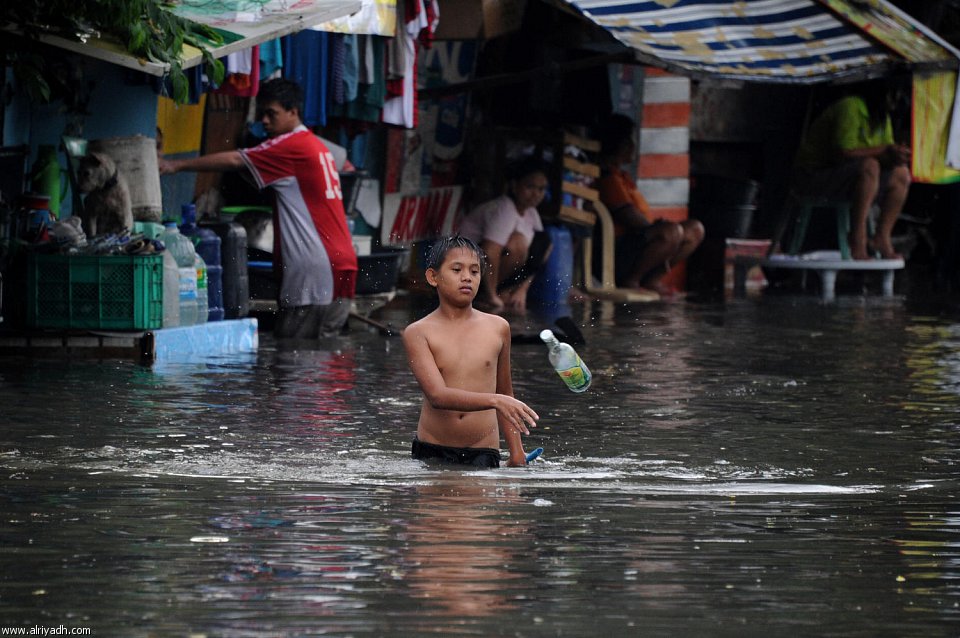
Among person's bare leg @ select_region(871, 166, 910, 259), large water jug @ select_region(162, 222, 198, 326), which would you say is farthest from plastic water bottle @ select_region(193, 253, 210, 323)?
person's bare leg @ select_region(871, 166, 910, 259)

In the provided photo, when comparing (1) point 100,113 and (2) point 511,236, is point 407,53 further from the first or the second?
(1) point 100,113

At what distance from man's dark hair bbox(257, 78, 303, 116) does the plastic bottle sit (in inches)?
55.7

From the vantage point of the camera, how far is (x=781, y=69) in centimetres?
1706

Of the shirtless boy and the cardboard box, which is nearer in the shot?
the shirtless boy

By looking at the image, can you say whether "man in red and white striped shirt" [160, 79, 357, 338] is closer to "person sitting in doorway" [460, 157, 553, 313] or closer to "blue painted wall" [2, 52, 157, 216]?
"blue painted wall" [2, 52, 157, 216]

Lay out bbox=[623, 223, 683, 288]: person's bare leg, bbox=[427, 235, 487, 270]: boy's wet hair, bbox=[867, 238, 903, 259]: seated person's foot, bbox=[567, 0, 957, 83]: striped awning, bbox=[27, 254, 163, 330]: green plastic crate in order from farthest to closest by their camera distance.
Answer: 1. bbox=[867, 238, 903, 259]: seated person's foot
2. bbox=[623, 223, 683, 288]: person's bare leg
3. bbox=[567, 0, 957, 83]: striped awning
4. bbox=[27, 254, 163, 330]: green plastic crate
5. bbox=[427, 235, 487, 270]: boy's wet hair

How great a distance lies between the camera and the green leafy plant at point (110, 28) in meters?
10.4

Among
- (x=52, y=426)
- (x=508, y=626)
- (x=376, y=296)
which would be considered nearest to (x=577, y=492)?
(x=508, y=626)

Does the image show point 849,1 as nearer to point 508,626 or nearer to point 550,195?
point 550,195

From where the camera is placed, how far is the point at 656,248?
19234mm

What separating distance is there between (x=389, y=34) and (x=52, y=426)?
7.00 m

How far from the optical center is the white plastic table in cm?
1977

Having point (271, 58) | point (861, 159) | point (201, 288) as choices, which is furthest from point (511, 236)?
point (201, 288)

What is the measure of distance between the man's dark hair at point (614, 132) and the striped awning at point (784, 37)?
230cm
